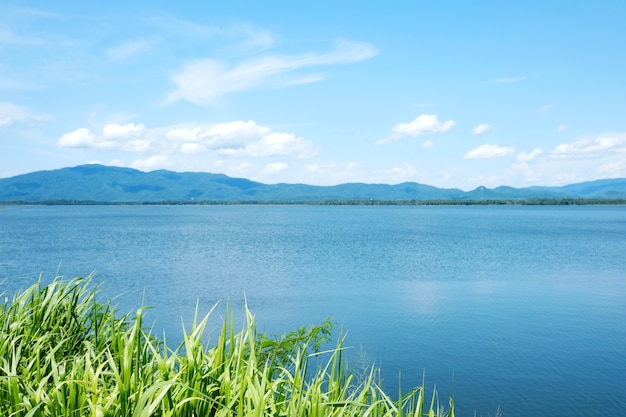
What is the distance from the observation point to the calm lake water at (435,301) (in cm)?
1494

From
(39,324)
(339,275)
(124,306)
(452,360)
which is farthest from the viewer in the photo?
(339,275)

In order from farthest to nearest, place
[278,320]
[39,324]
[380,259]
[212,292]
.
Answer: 1. [380,259]
2. [212,292]
3. [278,320]
4. [39,324]

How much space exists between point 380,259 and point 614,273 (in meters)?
17.7

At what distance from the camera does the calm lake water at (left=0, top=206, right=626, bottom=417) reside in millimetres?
14938

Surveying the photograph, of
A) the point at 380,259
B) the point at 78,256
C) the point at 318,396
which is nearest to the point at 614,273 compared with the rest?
the point at 380,259

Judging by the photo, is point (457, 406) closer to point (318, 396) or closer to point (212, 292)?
point (318, 396)

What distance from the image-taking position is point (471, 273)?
34.4 metres

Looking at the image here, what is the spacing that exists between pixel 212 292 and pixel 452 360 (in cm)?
1539

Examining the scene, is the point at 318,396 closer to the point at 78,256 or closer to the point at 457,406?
the point at 457,406

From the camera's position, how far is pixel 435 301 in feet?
83.8

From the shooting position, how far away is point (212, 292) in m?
27.6

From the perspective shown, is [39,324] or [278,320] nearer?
[39,324]

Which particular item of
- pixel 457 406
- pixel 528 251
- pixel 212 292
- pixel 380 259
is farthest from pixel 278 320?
pixel 528 251

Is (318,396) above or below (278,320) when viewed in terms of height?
above
